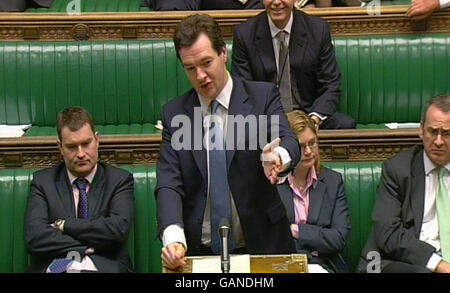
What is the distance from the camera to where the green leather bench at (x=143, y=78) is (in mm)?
2035

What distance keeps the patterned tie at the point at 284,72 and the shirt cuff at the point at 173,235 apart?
0.82 metres

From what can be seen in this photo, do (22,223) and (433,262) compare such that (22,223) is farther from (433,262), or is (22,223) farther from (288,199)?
(433,262)

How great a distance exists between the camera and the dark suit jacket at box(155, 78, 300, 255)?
1.24 meters

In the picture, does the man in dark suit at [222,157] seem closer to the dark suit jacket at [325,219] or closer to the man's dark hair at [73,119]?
the dark suit jacket at [325,219]

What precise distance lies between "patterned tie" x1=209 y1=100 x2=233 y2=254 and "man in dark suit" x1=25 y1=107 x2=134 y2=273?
328 mm

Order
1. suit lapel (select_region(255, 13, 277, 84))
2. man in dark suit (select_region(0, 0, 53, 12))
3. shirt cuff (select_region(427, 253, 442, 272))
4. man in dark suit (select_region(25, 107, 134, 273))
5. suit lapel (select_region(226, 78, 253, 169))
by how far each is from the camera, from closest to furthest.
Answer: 1. suit lapel (select_region(226, 78, 253, 169))
2. shirt cuff (select_region(427, 253, 442, 272))
3. man in dark suit (select_region(25, 107, 134, 273))
4. suit lapel (select_region(255, 13, 277, 84))
5. man in dark suit (select_region(0, 0, 53, 12))

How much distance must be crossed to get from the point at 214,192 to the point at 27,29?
0.99 meters

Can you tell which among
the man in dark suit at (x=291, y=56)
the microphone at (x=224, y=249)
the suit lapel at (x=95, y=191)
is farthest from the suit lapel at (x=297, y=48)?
the microphone at (x=224, y=249)

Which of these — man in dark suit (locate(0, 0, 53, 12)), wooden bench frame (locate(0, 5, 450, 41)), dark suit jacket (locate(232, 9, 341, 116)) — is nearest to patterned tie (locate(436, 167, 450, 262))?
dark suit jacket (locate(232, 9, 341, 116))

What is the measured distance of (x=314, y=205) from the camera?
1561mm

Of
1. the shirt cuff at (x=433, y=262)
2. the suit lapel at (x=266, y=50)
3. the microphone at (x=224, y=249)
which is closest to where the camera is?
the microphone at (x=224, y=249)

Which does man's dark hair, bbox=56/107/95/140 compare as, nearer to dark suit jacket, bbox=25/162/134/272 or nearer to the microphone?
dark suit jacket, bbox=25/162/134/272

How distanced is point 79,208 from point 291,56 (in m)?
0.61

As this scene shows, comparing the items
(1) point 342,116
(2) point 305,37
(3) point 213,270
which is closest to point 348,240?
(1) point 342,116
